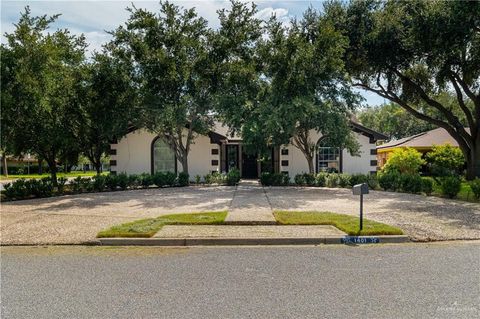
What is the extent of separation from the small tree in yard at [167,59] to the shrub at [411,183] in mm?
10060

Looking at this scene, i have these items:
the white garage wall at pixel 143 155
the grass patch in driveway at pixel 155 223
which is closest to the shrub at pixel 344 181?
the white garage wall at pixel 143 155

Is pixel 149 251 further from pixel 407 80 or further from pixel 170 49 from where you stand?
pixel 407 80

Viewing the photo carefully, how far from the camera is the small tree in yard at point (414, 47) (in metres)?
17.2

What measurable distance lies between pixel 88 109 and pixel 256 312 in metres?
16.4

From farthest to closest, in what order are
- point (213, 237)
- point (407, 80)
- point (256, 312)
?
point (407, 80) < point (213, 237) < point (256, 312)

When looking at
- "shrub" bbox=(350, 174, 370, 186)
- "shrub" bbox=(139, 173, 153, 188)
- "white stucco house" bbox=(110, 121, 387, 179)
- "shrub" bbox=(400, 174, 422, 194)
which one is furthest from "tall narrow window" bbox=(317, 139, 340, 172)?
"shrub" bbox=(139, 173, 153, 188)

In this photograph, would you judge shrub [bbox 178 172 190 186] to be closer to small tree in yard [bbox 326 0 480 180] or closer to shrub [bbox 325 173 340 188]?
shrub [bbox 325 173 340 188]

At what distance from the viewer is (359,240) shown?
789cm

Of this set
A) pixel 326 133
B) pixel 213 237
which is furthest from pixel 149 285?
pixel 326 133

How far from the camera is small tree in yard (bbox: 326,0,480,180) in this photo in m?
17.2

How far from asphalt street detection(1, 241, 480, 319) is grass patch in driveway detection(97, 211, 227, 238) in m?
0.65

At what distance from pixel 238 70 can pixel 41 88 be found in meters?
8.50

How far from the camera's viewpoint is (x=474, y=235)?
8328 mm

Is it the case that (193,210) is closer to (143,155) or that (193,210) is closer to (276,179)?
(276,179)
